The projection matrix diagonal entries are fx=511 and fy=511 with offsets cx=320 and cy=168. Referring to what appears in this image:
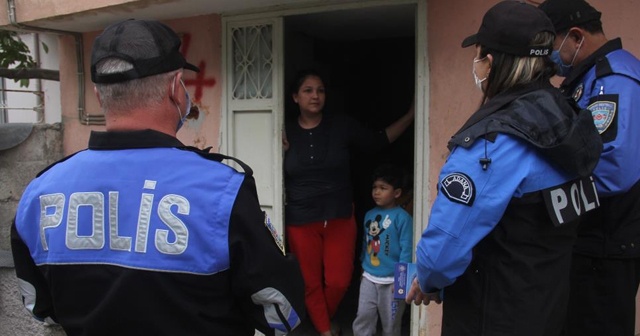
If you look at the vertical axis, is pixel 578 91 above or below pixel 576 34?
below

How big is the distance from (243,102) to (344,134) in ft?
2.75

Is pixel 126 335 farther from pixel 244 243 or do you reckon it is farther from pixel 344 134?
pixel 344 134


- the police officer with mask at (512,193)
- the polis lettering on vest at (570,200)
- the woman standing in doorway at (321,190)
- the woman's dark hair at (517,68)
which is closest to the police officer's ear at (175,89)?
the police officer with mask at (512,193)

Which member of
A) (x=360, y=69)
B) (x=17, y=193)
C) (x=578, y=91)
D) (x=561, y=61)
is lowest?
(x=17, y=193)

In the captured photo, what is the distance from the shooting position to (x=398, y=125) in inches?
148

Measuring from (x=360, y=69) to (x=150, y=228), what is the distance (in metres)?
4.39

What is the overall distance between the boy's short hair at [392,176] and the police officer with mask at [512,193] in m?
1.88

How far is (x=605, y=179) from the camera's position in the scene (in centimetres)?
199

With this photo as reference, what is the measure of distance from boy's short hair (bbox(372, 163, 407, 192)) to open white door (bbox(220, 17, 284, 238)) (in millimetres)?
734

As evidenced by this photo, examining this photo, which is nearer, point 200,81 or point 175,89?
point 175,89

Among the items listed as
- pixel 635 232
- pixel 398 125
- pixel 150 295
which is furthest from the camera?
pixel 398 125

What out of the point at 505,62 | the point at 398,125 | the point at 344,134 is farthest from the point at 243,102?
the point at 505,62

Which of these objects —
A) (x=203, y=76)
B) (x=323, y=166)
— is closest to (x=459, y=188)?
(x=323, y=166)

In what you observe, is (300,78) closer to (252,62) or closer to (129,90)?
(252,62)
